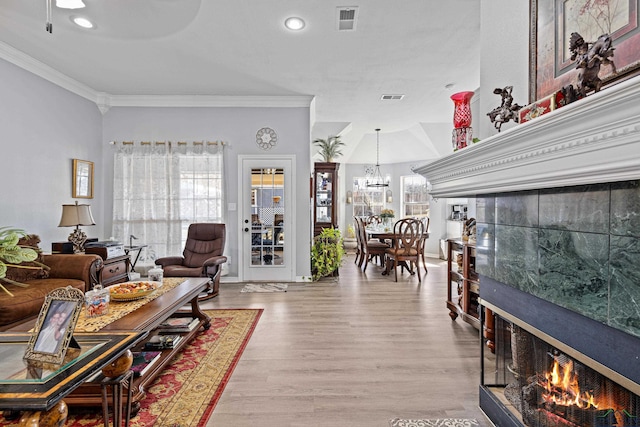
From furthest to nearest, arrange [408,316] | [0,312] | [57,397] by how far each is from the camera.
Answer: [408,316], [0,312], [57,397]

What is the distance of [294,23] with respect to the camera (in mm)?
3010

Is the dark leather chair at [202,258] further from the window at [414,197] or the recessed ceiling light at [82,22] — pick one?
the window at [414,197]

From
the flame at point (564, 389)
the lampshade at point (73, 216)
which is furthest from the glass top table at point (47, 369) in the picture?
the lampshade at point (73, 216)

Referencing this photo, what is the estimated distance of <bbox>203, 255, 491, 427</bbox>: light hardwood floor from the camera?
185 centimetres

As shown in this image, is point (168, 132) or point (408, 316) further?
point (168, 132)

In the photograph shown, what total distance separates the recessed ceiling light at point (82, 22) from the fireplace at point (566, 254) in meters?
3.40

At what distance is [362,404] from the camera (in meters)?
1.93

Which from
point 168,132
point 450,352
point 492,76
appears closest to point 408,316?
point 450,352

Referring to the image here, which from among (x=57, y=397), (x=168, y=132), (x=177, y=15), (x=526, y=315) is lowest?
(x=57, y=397)

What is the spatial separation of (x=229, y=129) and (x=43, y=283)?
3.11 m

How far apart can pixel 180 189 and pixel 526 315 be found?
4803 millimetres

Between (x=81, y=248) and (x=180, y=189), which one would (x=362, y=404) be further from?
(x=180, y=189)

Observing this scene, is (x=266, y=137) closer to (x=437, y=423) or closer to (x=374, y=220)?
(x=374, y=220)

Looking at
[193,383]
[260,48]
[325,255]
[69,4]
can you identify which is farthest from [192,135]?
[193,383]
